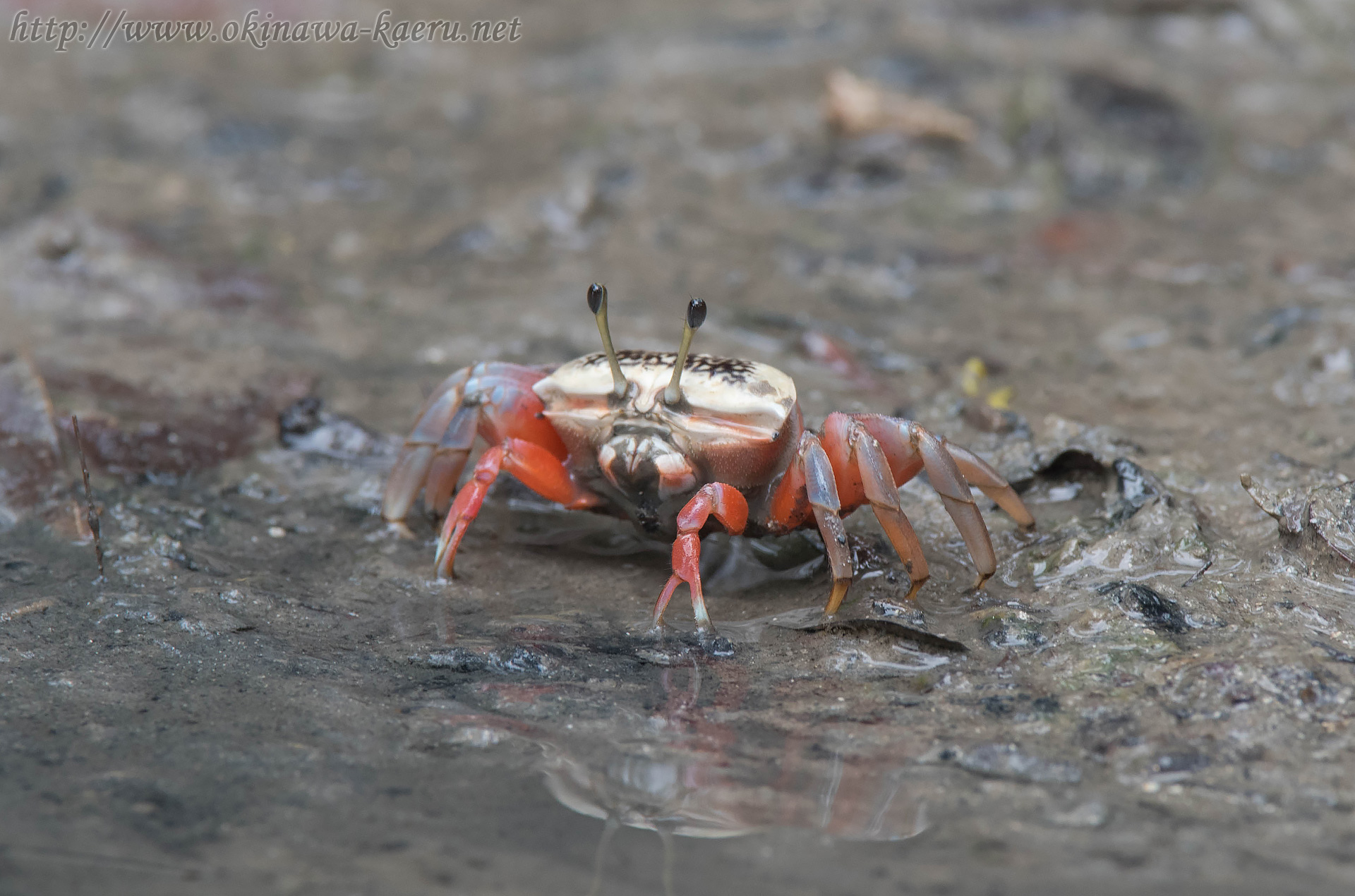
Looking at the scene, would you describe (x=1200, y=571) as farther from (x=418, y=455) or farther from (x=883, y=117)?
(x=883, y=117)

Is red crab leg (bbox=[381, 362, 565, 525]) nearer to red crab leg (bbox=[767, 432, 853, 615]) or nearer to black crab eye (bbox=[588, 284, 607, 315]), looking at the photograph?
black crab eye (bbox=[588, 284, 607, 315])

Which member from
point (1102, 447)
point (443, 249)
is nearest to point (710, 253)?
point (443, 249)

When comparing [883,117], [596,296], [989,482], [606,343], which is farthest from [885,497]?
[883,117]

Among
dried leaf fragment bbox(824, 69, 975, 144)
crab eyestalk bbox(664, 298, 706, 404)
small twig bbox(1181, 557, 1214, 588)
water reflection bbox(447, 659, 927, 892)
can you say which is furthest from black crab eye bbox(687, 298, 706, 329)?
dried leaf fragment bbox(824, 69, 975, 144)

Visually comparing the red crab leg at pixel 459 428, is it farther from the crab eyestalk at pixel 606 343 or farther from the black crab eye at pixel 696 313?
the black crab eye at pixel 696 313

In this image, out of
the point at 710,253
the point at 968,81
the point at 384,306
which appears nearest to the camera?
the point at 384,306

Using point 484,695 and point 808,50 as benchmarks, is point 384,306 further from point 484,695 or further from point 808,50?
point 808,50
